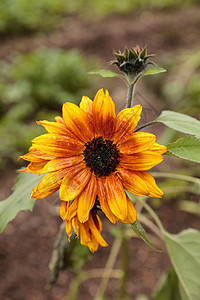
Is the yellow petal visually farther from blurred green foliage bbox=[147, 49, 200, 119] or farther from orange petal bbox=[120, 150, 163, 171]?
blurred green foliage bbox=[147, 49, 200, 119]

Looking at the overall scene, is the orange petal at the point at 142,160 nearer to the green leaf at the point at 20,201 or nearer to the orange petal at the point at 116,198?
the orange petal at the point at 116,198

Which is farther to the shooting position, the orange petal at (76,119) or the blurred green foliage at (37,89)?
the blurred green foliage at (37,89)

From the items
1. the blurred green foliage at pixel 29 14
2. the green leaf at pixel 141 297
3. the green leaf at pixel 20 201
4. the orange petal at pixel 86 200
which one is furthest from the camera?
the blurred green foliage at pixel 29 14

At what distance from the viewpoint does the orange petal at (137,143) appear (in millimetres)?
530

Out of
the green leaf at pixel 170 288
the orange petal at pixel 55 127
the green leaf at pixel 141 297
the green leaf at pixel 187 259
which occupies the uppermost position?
the orange petal at pixel 55 127

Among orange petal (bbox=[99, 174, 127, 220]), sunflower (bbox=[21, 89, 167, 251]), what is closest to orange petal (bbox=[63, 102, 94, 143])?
sunflower (bbox=[21, 89, 167, 251])

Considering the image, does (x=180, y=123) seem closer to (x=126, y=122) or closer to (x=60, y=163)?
(x=126, y=122)

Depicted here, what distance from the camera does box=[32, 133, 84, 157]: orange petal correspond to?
0.54 metres

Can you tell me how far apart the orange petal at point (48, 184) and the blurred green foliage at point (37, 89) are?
1.67 m

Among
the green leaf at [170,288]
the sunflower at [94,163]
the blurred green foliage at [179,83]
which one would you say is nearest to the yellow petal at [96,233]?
the sunflower at [94,163]

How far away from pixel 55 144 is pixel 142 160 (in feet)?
0.47

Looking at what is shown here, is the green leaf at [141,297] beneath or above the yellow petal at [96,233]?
beneath

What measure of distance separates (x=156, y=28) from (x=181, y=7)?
3.52 ft

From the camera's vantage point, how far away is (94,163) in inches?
22.5
